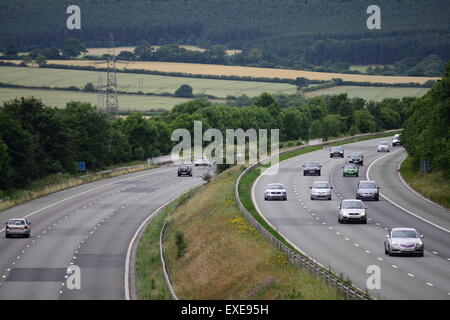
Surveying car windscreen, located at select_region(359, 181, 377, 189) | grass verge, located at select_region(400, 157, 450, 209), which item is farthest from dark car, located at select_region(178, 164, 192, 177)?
car windscreen, located at select_region(359, 181, 377, 189)

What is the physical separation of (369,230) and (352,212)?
9.59ft

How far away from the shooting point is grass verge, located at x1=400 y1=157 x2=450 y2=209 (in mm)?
67438

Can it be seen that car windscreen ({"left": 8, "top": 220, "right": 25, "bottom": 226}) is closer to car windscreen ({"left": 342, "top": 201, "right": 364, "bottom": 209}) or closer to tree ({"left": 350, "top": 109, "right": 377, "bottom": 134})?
car windscreen ({"left": 342, "top": 201, "right": 364, "bottom": 209})

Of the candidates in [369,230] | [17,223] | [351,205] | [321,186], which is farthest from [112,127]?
[369,230]

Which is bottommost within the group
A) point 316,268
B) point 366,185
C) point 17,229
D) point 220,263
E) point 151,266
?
point 151,266

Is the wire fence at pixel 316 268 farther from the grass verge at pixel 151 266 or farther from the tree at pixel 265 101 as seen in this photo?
the tree at pixel 265 101

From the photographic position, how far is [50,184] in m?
93.9

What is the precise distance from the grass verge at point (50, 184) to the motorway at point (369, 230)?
62.2ft

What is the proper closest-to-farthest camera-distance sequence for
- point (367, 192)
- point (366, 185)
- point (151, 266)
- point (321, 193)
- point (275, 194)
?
point (151, 266) → point (367, 192) → point (366, 185) → point (321, 193) → point (275, 194)

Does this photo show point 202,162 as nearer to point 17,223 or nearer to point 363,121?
point 17,223

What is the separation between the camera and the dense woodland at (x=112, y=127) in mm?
97688

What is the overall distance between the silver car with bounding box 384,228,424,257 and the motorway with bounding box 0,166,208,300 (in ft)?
38.8
